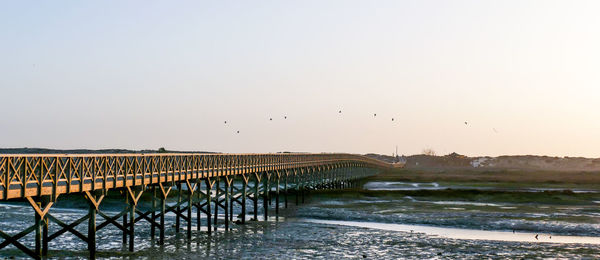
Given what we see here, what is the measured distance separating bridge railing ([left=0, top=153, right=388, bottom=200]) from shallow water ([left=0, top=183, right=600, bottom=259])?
3.53 metres

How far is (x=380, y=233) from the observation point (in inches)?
1645

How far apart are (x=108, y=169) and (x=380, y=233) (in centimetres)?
1660

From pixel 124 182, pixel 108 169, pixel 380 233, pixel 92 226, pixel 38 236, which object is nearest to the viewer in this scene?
pixel 38 236

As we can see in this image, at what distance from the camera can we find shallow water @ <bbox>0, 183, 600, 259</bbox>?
33344mm

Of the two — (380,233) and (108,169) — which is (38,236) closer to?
(108,169)

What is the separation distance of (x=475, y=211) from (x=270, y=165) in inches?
695

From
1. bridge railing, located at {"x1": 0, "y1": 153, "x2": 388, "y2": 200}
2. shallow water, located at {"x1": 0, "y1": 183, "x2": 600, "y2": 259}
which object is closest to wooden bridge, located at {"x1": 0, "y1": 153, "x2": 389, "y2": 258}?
bridge railing, located at {"x1": 0, "y1": 153, "x2": 388, "y2": 200}

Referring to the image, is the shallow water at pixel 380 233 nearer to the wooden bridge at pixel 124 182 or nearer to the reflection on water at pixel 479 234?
the reflection on water at pixel 479 234

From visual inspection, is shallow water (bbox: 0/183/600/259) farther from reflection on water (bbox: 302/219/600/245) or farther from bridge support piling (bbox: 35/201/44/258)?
bridge support piling (bbox: 35/201/44/258)

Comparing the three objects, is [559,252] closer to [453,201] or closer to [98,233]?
[98,233]

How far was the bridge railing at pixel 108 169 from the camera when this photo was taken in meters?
23.7

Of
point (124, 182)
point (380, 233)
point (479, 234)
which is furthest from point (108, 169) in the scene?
point (479, 234)

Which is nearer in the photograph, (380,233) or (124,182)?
(124,182)

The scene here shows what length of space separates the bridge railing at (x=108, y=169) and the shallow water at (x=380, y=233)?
353cm
